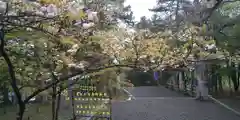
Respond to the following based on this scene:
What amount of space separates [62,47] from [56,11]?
673 mm

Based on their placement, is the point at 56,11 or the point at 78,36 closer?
the point at 56,11

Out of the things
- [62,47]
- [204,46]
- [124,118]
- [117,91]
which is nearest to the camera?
[62,47]

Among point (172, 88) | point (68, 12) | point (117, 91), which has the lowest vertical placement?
point (172, 88)

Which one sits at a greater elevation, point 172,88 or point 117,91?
point 117,91

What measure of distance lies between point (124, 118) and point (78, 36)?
653 cm

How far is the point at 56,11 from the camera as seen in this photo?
4.75 feet

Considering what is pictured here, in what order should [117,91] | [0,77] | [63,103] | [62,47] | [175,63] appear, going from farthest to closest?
[63,103] → [0,77] → [117,91] → [175,63] → [62,47]

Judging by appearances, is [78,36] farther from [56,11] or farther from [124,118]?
[124,118]

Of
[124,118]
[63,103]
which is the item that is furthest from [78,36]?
[63,103]

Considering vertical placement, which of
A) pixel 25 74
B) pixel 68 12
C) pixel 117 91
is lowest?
pixel 117 91

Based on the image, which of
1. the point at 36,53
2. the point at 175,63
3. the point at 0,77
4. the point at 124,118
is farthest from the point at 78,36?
the point at 124,118

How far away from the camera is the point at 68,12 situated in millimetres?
1442

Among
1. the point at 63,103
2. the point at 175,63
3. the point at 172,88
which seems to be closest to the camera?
the point at 175,63

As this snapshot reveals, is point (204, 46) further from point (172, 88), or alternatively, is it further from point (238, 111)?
point (172, 88)
